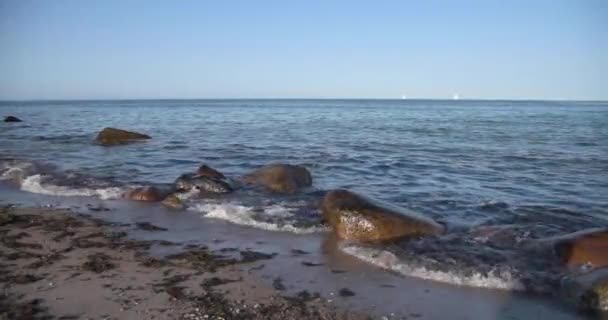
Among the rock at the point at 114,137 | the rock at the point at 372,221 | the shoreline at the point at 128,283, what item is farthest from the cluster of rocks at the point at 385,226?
the rock at the point at 114,137

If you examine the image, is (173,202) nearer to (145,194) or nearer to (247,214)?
(145,194)

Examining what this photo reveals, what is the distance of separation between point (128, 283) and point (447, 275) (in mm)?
3978

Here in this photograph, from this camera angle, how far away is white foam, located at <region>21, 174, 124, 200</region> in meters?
10.8

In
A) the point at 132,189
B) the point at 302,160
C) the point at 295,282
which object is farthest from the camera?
the point at 302,160

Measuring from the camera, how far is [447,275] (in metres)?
6.24

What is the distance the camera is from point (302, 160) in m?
16.9

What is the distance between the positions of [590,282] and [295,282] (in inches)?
136

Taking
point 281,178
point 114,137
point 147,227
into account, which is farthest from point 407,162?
point 114,137

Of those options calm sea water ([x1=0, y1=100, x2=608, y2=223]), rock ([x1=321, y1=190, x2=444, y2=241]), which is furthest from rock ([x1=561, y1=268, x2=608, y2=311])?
calm sea water ([x1=0, y1=100, x2=608, y2=223])

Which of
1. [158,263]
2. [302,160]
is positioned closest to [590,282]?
[158,263]

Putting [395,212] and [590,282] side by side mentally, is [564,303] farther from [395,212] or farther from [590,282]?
[395,212]

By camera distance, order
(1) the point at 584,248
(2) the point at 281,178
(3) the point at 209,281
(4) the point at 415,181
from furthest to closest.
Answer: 1. (4) the point at 415,181
2. (2) the point at 281,178
3. (1) the point at 584,248
4. (3) the point at 209,281

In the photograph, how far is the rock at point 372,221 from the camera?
7.81m

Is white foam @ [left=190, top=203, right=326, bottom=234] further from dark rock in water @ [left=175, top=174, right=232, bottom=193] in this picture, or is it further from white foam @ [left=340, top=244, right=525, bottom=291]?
white foam @ [left=340, top=244, right=525, bottom=291]
